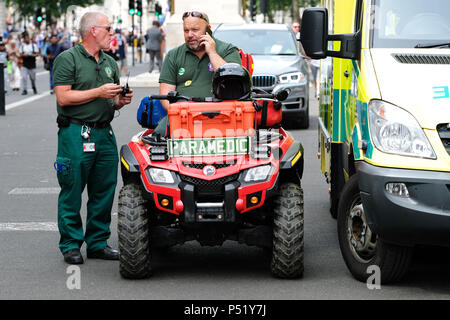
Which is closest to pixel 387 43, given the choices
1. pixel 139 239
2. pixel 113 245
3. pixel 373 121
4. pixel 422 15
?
pixel 422 15

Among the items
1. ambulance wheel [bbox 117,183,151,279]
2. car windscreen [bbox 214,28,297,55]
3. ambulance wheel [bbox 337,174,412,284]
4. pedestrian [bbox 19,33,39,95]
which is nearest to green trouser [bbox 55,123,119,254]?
ambulance wheel [bbox 117,183,151,279]

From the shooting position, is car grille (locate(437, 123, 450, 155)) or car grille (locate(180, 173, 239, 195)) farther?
car grille (locate(180, 173, 239, 195))

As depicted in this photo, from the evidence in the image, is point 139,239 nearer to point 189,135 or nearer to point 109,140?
point 189,135

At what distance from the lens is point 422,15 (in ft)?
23.1

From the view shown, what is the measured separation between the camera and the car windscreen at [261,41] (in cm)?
1852

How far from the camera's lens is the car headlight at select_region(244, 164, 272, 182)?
258 inches

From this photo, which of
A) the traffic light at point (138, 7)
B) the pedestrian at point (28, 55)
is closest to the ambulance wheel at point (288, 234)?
the pedestrian at point (28, 55)

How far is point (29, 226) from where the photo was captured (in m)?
9.15

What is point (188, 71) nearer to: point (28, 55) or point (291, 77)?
point (291, 77)

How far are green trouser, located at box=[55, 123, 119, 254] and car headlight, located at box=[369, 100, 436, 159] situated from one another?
7.38 feet

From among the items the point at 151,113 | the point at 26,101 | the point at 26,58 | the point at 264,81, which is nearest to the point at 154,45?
the point at 26,58

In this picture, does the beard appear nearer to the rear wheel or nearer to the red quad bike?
the red quad bike

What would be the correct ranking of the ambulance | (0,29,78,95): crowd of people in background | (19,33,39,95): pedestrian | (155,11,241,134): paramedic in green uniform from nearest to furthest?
the ambulance < (155,11,241,134): paramedic in green uniform < (19,33,39,95): pedestrian < (0,29,78,95): crowd of people in background

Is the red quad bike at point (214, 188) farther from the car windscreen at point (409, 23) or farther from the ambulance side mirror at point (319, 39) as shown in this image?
the car windscreen at point (409, 23)
